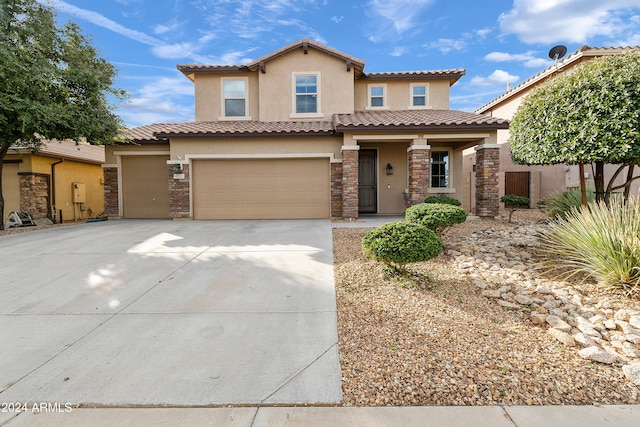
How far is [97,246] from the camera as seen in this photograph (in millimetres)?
7148

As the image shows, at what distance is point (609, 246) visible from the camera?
421 cm

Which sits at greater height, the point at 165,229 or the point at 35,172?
the point at 35,172

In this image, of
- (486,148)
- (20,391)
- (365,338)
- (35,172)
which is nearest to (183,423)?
(20,391)

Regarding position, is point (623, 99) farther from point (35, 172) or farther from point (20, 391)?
point (35, 172)

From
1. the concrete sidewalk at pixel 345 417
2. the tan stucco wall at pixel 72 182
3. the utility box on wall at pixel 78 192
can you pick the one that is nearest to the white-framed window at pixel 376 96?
the concrete sidewalk at pixel 345 417

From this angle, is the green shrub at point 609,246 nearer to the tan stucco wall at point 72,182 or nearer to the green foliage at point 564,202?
the green foliage at point 564,202

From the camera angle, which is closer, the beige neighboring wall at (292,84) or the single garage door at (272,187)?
the single garage door at (272,187)

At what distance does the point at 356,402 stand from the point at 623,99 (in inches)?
257

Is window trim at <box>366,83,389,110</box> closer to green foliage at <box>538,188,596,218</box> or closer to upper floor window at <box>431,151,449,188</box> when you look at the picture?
upper floor window at <box>431,151,449,188</box>

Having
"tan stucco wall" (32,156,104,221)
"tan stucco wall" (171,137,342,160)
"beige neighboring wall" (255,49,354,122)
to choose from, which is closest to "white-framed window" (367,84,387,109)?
"beige neighboring wall" (255,49,354,122)

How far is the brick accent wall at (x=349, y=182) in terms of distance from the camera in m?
10.7

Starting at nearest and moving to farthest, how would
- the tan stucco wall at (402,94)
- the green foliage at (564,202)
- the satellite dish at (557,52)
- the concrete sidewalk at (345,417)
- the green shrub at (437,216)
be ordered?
the concrete sidewalk at (345,417), the green shrub at (437,216), the green foliage at (564,202), the satellite dish at (557,52), the tan stucco wall at (402,94)

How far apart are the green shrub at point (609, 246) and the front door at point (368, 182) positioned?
8239 millimetres

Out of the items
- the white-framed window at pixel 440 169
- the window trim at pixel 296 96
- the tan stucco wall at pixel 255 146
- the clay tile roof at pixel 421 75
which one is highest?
the clay tile roof at pixel 421 75
